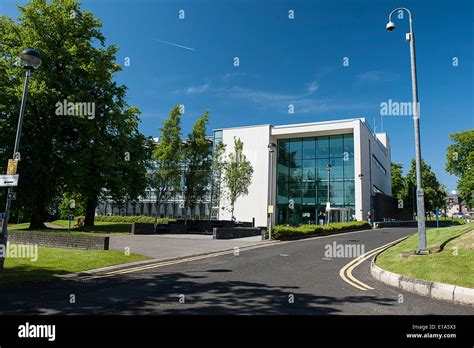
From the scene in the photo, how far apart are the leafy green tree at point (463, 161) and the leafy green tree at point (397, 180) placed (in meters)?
18.7

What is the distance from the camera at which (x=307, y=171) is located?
46.6 m

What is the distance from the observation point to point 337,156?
4503cm

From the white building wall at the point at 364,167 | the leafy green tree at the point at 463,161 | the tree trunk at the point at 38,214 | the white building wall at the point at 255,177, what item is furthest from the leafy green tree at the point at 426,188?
the tree trunk at the point at 38,214

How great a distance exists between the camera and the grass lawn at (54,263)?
27.1 feet

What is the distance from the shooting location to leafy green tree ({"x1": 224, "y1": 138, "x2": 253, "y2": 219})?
42.9 meters

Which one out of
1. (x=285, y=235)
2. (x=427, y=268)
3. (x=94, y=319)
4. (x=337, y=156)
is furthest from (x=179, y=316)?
(x=337, y=156)

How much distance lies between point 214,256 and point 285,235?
9.70 m

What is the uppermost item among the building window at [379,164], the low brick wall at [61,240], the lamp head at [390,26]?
the building window at [379,164]

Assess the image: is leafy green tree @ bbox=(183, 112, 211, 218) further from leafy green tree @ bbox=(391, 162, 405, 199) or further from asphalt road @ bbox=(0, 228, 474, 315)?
leafy green tree @ bbox=(391, 162, 405, 199)

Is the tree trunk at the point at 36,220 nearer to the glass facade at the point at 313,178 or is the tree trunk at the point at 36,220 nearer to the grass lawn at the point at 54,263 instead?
the grass lawn at the point at 54,263

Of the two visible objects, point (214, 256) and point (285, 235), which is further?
point (285, 235)

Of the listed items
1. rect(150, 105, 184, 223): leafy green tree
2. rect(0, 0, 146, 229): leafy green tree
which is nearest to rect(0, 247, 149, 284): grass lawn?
rect(0, 0, 146, 229): leafy green tree

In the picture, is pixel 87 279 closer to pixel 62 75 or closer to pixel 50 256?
pixel 50 256

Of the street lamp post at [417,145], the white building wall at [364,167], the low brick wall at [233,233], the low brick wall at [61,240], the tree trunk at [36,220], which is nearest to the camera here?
the street lamp post at [417,145]
